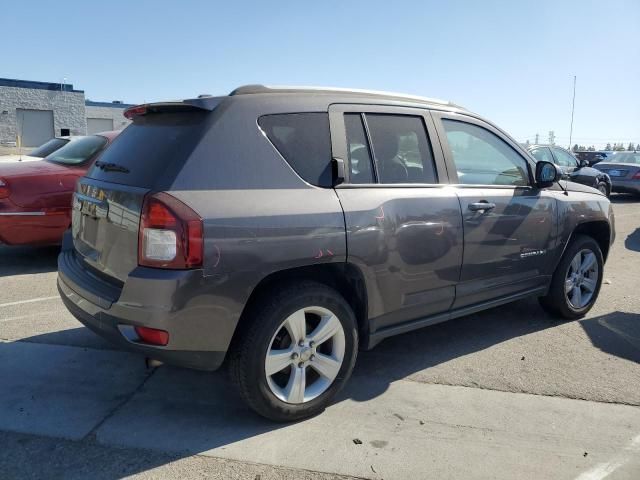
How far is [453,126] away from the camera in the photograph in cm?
411

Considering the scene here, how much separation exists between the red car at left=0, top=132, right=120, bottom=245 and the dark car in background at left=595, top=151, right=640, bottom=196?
14674 millimetres

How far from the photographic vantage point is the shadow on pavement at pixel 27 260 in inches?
249

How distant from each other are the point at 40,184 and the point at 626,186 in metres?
15.3

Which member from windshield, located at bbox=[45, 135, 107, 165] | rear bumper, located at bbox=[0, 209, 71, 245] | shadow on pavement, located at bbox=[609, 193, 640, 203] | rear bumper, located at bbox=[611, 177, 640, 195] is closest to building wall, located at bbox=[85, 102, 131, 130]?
shadow on pavement, located at bbox=[609, 193, 640, 203]

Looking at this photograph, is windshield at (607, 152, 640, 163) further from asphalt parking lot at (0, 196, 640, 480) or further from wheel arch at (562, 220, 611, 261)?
asphalt parking lot at (0, 196, 640, 480)

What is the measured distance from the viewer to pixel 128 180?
305 cm

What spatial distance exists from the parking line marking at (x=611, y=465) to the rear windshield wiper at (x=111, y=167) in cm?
300

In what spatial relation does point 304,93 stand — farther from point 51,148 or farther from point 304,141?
point 51,148

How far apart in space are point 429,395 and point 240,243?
1.73 metres

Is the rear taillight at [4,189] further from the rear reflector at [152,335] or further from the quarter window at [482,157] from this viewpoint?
the quarter window at [482,157]

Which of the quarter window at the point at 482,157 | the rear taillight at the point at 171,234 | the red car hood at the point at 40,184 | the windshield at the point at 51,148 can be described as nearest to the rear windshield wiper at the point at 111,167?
the rear taillight at the point at 171,234

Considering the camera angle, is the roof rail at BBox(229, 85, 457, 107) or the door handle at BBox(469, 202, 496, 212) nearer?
the roof rail at BBox(229, 85, 457, 107)

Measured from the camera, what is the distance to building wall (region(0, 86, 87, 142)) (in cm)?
3978

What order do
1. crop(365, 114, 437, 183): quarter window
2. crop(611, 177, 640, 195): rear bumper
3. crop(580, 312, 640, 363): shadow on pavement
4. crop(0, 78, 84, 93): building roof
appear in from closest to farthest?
1. crop(365, 114, 437, 183): quarter window
2. crop(580, 312, 640, 363): shadow on pavement
3. crop(611, 177, 640, 195): rear bumper
4. crop(0, 78, 84, 93): building roof
